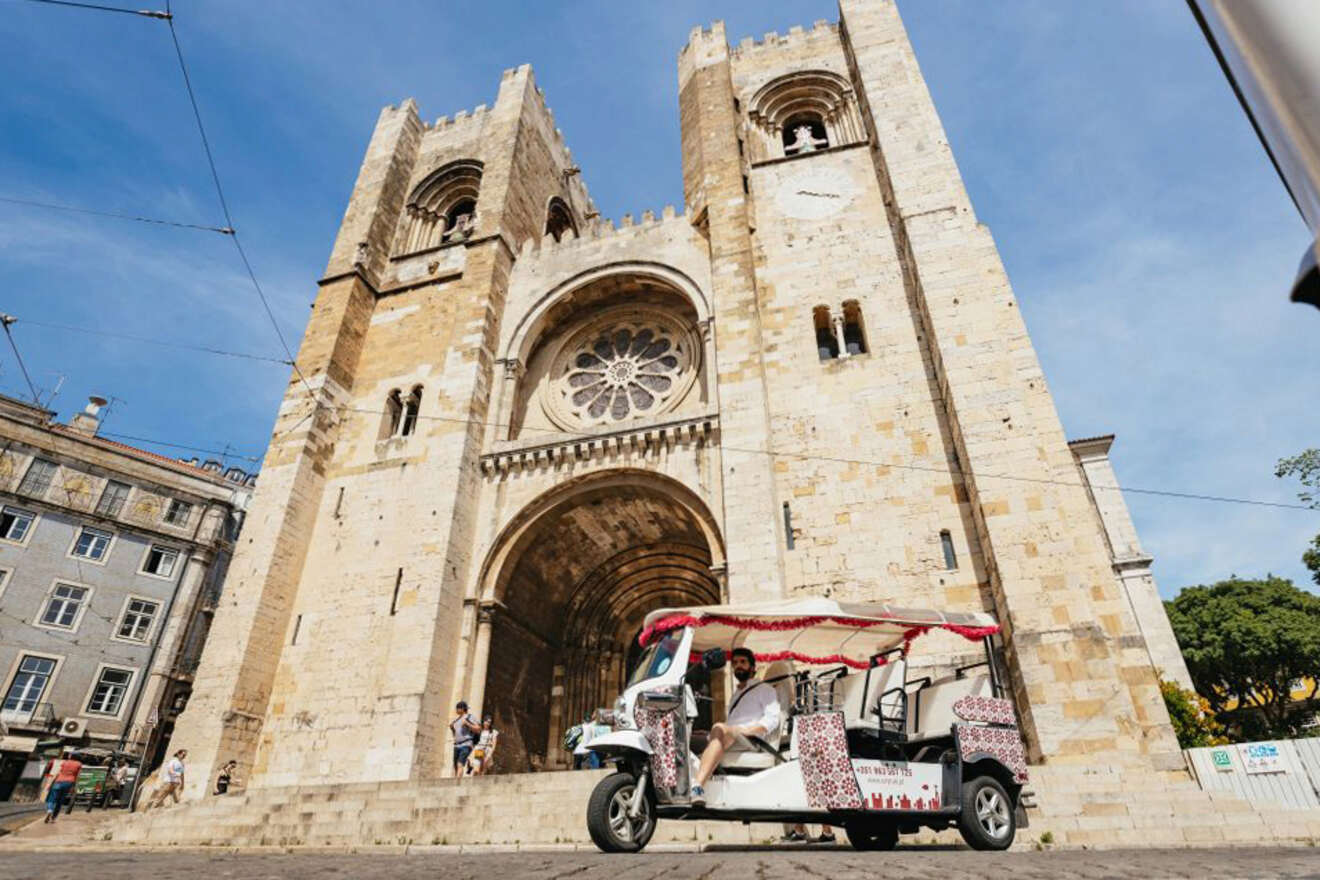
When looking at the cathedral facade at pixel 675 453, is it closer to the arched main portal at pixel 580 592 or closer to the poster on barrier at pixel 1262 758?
the arched main portal at pixel 580 592

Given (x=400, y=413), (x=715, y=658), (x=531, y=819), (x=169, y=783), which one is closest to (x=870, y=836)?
(x=715, y=658)

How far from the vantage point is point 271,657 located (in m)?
12.5

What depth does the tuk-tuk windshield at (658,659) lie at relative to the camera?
4.89m

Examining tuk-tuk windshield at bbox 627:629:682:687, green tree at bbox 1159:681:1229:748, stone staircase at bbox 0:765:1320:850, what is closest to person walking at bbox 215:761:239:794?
stone staircase at bbox 0:765:1320:850

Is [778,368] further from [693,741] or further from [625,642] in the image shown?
[693,741]

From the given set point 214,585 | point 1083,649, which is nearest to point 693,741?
point 1083,649

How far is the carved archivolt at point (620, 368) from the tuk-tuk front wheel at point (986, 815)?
10.3m

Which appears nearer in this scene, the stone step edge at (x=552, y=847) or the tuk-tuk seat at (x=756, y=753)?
the tuk-tuk seat at (x=756, y=753)

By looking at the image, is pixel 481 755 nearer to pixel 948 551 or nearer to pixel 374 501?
pixel 374 501

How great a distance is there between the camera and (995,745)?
5.34 m

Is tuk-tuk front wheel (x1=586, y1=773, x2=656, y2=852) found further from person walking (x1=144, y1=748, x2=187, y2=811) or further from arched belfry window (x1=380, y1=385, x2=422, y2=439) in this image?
arched belfry window (x1=380, y1=385, x2=422, y2=439)

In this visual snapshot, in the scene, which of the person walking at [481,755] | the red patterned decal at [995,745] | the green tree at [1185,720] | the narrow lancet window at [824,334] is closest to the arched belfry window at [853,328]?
the narrow lancet window at [824,334]

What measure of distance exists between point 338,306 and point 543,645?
9.49m

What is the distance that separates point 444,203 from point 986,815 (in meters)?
20.7
